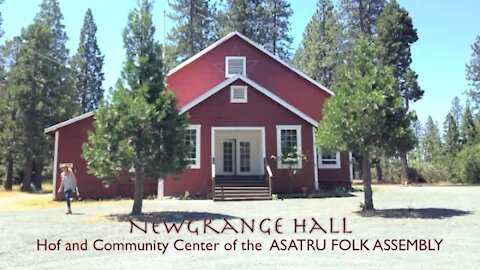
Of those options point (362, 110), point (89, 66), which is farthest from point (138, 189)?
point (89, 66)

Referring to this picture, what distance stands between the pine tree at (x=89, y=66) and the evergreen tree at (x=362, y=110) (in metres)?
42.6

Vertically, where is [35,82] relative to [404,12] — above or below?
below

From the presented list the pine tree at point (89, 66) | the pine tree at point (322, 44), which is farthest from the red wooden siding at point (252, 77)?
the pine tree at point (89, 66)

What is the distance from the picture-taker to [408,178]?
36.2m

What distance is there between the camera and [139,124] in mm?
13984

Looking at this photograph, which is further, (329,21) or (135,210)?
(329,21)

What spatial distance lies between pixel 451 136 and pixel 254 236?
111 ft

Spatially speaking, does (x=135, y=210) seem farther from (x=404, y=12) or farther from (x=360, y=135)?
(x=404, y=12)

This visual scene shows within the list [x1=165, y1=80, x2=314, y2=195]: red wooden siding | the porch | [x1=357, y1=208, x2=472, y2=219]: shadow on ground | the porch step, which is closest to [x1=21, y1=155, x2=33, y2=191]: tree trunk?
[x1=165, y1=80, x2=314, y2=195]: red wooden siding

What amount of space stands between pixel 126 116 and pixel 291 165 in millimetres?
10264

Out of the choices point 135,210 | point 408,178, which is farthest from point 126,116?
point 408,178

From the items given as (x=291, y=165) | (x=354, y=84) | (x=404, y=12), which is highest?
(x=404, y=12)

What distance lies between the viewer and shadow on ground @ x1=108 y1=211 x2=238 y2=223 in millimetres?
13391

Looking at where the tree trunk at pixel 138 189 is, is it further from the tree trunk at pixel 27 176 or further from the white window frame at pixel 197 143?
the tree trunk at pixel 27 176
